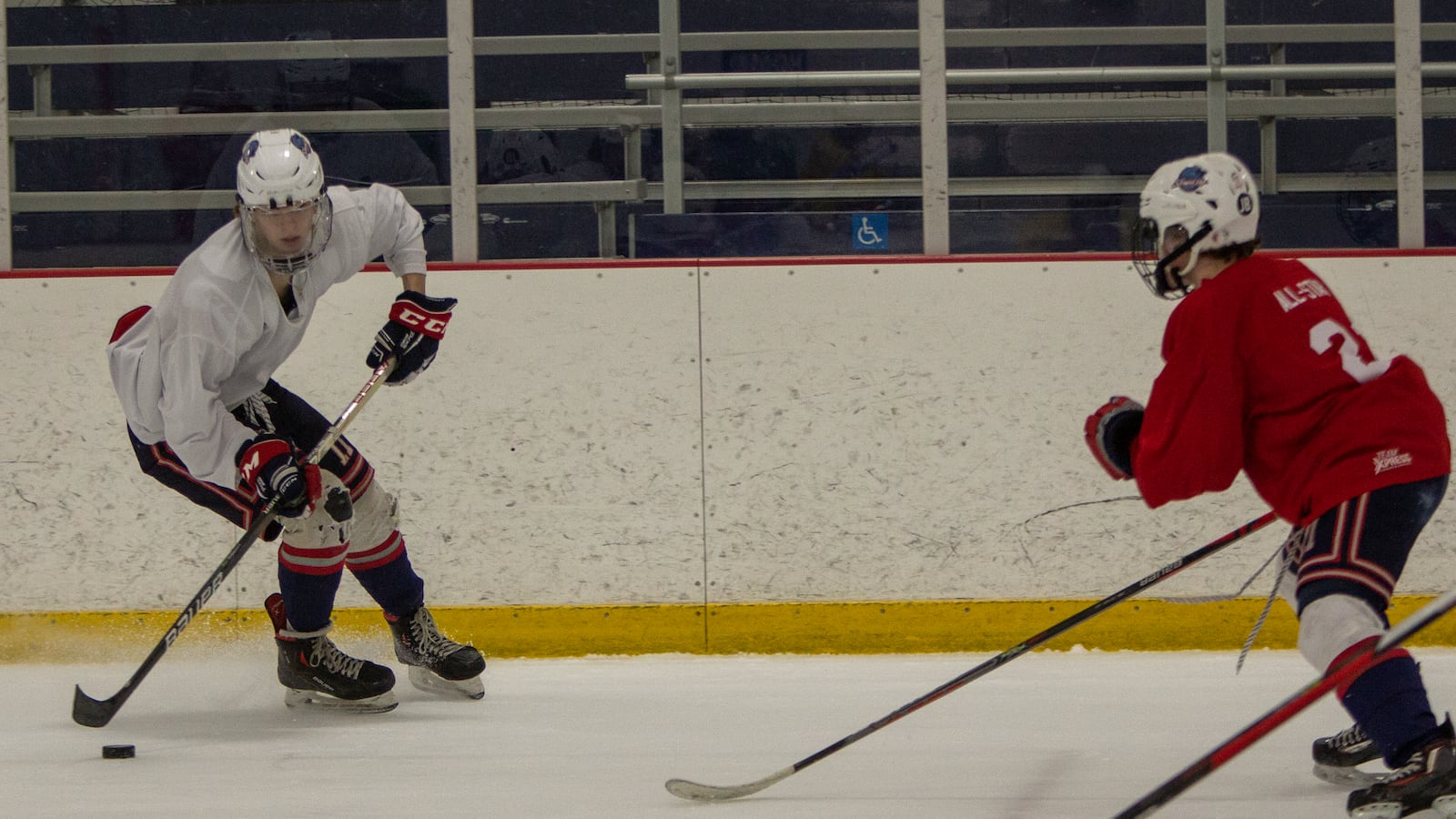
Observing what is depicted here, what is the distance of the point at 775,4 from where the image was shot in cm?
353

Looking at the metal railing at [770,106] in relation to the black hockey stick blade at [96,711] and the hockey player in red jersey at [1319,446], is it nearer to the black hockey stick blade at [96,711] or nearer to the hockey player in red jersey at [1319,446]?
the black hockey stick blade at [96,711]

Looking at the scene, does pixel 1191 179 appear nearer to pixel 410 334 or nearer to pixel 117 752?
pixel 410 334

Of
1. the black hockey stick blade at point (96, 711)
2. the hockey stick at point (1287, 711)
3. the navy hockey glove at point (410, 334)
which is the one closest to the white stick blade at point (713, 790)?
the hockey stick at point (1287, 711)

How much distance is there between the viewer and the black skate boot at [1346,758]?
1.99 metres

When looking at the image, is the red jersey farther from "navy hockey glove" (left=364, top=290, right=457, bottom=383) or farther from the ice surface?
"navy hockey glove" (left=364, top=290, right=457, bottom=383)

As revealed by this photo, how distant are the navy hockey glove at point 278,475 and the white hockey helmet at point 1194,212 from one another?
4.79 ft

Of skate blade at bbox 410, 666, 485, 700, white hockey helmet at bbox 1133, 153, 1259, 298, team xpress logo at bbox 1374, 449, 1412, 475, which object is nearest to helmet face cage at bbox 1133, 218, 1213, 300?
white hockey helmet at bbox 1133, 153, 1259, 298

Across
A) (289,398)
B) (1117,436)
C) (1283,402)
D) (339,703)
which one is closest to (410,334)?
(289,398)

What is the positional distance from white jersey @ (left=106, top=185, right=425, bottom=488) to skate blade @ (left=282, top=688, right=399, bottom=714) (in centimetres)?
52

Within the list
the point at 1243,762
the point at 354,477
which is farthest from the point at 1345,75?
the point at 354,477

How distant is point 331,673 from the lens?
2641mm

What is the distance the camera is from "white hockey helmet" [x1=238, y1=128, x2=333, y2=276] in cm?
234

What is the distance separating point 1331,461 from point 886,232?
1809 mm

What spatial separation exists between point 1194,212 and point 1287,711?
2.21 ft
